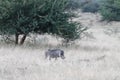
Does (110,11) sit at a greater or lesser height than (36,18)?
lesser

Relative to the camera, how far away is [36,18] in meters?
16.1

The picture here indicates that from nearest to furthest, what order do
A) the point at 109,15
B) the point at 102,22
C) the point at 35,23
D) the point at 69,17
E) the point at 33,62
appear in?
the point at 33,62, the point at 35,23, the point at 69,17, the point at 109,15, the point at 102,22

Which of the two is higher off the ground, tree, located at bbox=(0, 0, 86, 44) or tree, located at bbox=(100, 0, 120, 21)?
tree, located at bbox=(0, 0, 86, 44)

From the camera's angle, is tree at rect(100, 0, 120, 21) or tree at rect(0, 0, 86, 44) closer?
tree at rect(0, 0, 86, 44)

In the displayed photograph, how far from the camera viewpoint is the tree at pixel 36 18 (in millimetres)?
15656

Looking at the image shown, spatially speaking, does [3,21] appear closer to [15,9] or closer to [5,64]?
[15,9]

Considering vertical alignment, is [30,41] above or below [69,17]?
below

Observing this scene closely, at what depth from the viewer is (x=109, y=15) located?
143ft

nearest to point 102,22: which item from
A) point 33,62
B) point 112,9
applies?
point 112,9

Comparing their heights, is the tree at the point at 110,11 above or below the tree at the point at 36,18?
below

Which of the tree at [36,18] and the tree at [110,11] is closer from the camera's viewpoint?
the tree at [36,18]

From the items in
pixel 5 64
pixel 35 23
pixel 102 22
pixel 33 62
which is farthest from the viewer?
pixel 102 22

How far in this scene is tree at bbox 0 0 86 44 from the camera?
51.4ft

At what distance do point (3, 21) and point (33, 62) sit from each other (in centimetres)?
583
